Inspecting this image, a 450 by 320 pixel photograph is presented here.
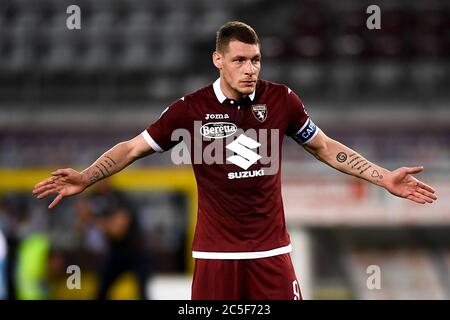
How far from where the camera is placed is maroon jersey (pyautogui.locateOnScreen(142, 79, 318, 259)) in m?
4.25

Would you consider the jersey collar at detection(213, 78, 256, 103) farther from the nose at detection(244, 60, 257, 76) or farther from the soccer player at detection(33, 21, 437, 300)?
the nose at detection(244, 60, 257, 76)

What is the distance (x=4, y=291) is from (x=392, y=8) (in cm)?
868

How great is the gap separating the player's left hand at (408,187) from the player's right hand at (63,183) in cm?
150

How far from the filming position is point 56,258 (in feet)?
33.2

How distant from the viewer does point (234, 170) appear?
4258mm

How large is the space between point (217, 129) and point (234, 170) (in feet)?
0.71

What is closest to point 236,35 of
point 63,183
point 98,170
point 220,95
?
point 220,95

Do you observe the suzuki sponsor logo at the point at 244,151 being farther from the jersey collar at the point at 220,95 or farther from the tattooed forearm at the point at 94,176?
the tattooed forearm at the point at 94,176

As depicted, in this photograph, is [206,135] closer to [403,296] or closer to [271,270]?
[271,270]

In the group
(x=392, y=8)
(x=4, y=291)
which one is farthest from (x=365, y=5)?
(x=4, y=291)

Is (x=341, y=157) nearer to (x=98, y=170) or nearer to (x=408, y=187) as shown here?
(x=408, y=187)

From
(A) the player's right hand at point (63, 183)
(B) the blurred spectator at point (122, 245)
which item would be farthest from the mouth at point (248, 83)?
(B) the blurred spectator at point (122, 245)

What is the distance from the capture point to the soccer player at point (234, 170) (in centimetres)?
425

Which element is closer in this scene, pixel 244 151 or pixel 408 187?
pixel 244 151
